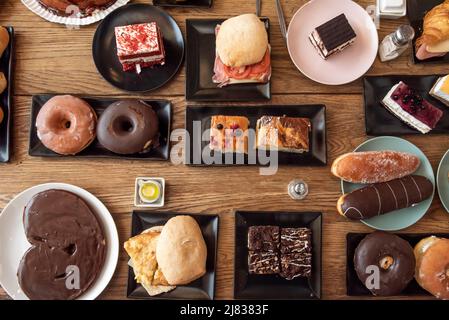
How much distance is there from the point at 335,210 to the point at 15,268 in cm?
136

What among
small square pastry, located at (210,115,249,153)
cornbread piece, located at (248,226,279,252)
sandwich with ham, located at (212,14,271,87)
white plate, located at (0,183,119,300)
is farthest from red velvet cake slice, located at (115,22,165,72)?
cornbread piece, located at (248,226,279,252)

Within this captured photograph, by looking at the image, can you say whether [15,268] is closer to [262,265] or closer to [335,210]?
[262,265]

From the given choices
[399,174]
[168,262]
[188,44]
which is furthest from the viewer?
[188,44]

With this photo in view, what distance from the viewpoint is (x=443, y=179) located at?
76.9 inches

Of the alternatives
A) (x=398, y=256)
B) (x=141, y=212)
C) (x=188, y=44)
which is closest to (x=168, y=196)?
(x=141, y=212)

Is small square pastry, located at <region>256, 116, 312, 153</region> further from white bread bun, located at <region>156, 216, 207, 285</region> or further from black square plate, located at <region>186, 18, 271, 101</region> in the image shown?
white bread bun, located at <region>156, 216, 207, 285</region>

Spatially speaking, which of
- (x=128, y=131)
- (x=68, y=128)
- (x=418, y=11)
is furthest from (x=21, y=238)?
(x=418, y=11)

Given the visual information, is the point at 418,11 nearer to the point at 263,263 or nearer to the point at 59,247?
the point at 263,263

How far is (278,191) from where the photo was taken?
1985 mm

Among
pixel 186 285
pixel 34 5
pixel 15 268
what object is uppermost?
pixel 34 5

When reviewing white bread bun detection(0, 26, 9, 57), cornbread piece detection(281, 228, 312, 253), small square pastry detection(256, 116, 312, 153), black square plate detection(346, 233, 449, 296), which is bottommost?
black square plate detection(346, 233, 449, 296)

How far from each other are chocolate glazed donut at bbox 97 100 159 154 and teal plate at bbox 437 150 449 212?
1.20 meters

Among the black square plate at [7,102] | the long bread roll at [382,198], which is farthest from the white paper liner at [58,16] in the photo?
the long bread roll at [382,198]

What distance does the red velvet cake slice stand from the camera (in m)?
1.96
